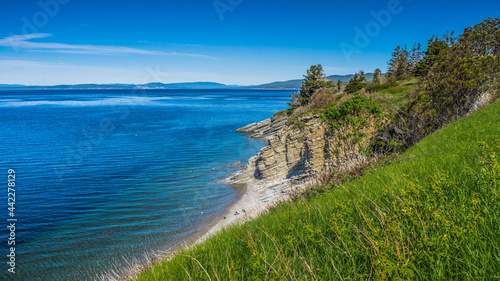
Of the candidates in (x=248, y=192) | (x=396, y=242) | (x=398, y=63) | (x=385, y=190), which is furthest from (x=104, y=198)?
(x=398, y=63)

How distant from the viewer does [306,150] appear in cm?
2108

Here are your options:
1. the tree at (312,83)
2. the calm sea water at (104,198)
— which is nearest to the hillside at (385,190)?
the calm sea water at (104,198)

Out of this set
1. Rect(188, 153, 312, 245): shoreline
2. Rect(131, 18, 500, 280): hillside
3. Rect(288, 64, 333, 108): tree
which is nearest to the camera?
Rect(131, 18, 500, 280): hillside

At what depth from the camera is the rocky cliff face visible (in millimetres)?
16281

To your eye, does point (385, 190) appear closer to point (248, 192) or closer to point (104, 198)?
point (248, 192)

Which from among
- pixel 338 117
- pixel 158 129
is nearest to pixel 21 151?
pixel 158 129

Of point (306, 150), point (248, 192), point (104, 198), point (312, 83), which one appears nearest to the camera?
point (306, 150)

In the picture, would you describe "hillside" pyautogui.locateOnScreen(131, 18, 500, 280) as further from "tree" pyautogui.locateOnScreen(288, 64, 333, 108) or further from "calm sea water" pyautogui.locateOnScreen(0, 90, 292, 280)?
"tree" pyautogui.locateOnScreen(288, 64, 333, 108)

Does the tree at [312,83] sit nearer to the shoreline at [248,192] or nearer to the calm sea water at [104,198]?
the calm sea water at [104,198]

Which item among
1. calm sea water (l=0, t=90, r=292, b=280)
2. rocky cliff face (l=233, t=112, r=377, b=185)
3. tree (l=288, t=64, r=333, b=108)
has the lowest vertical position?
calm sea water (l=0, t=90, r=292, b=280)

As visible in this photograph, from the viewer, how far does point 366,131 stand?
54.3 feet

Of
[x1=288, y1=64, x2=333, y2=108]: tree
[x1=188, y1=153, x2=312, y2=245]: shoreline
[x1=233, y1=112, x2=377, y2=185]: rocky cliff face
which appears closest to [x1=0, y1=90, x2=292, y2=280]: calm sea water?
[x1=188, y1=153, x2=312, y2=245]: shoreline

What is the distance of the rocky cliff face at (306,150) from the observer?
1628cm

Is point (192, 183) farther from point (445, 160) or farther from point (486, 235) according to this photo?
point (486, 235)
